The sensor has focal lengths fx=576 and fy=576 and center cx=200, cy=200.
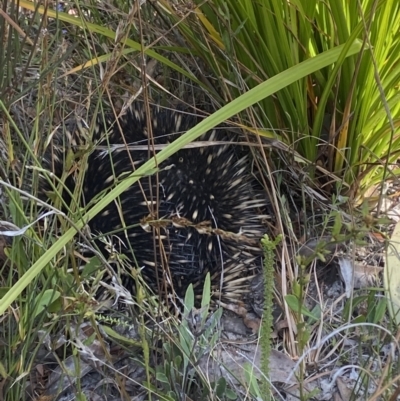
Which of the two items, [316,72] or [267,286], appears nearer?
[267,286]

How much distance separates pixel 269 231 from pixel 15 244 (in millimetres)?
593

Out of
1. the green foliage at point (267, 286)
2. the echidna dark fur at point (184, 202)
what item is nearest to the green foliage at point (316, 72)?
the echidna dark fur at point (184, 202)

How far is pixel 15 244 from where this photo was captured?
2.61 ft

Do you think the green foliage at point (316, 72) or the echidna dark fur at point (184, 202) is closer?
the green foliage at point (316, 72)

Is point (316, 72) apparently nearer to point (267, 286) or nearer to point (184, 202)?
point (184, 202)

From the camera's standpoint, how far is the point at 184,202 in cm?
117

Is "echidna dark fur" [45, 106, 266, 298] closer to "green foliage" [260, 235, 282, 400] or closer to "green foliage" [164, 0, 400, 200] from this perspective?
"green foliage" [164, 0, 400, 200]

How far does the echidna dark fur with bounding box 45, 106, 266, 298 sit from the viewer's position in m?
1.14

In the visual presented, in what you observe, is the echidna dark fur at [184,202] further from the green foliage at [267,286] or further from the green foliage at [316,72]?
the green foliage at [267,286]

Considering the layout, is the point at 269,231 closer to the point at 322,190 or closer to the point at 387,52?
the point at 322,190

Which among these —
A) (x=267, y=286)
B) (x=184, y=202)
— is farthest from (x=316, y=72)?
(x=267, y=286)

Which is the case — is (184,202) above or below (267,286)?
below

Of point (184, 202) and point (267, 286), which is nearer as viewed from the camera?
point (267, 286)

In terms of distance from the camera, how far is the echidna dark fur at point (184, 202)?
3.74 ft
